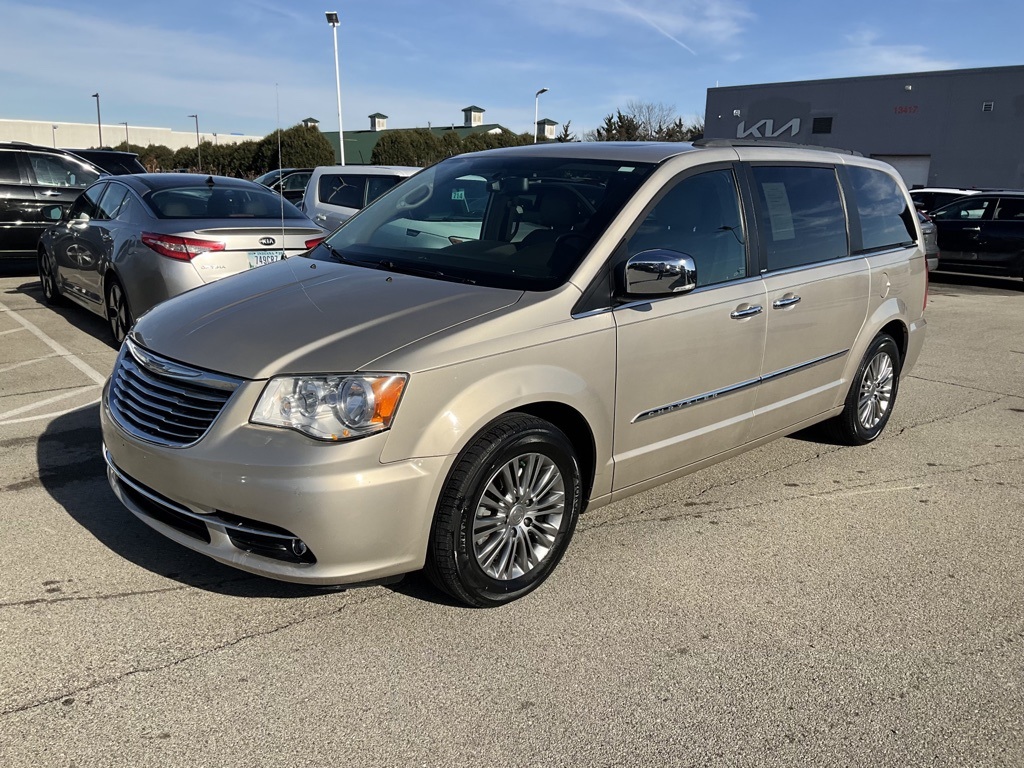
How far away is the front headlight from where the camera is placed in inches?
115

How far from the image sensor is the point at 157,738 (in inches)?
101

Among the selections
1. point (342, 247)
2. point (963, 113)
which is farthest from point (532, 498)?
point (963, 113)

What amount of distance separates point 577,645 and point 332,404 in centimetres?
128

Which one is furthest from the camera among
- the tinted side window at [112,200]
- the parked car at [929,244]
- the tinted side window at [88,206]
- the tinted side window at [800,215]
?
the tinted side window at [88,206]

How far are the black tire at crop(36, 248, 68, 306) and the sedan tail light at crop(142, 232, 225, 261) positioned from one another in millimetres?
3508

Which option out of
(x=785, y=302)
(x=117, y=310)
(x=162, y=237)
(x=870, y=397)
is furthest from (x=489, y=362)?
(x=117, y=310)

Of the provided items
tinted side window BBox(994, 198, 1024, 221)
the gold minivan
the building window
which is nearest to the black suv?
the gold minivan

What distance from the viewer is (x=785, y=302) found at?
4445mm

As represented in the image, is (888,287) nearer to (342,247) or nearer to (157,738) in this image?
(342,247)

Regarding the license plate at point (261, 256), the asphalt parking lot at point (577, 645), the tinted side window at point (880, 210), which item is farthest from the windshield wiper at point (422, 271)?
the license plate at point (261, 256)

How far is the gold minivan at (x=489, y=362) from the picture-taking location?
2.97m

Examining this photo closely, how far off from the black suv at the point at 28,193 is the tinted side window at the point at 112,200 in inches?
171

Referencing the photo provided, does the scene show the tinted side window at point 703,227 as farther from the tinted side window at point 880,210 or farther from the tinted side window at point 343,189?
the tinted side window at point 343,189

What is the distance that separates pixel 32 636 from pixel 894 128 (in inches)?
1439
